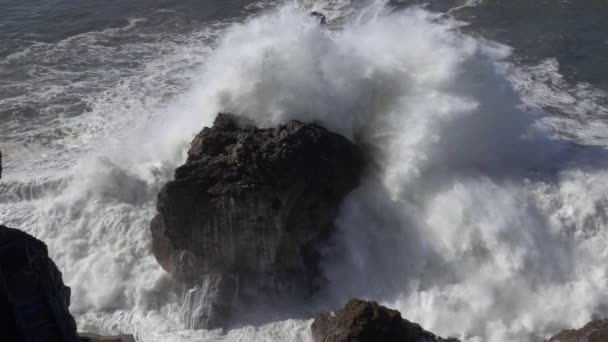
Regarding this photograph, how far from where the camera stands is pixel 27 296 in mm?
6699

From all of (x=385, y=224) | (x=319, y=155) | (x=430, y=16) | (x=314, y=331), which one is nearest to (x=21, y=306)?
(x=314, y=331)

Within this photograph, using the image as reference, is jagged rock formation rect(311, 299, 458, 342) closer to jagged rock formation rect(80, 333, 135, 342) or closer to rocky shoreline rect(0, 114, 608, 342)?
rocky shoreline rect(0, 114, 608, 342)

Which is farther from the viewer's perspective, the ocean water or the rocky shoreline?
the ocean water

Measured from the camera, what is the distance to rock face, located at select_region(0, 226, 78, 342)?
6.50 metres

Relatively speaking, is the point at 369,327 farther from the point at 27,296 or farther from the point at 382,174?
the point at 27,296

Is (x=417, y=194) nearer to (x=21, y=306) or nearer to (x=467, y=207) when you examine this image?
(x=467, y=207)

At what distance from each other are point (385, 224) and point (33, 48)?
57.4ft

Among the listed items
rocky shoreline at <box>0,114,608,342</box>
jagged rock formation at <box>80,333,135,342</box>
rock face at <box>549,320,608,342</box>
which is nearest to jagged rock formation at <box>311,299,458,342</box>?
rocky shoreline at <box>0,114,608,342</box>

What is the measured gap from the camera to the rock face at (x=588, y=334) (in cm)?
1165

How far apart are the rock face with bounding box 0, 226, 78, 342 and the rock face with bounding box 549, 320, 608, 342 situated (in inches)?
344

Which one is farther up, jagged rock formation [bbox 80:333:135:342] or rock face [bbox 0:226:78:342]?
rock face [bbox 0:226:78:342]

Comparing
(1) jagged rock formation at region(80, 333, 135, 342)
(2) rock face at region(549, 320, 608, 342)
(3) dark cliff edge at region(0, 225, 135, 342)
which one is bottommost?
(2) rock face at region(549, 320, 608, 342)

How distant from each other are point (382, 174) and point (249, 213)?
3.71m

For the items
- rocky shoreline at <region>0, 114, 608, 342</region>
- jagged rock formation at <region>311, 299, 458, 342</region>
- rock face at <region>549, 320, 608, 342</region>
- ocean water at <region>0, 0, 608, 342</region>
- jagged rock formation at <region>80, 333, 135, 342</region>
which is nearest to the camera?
jagged rock formation at <region>80, 333, 135, 342</region>
